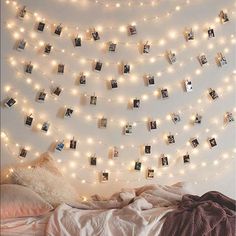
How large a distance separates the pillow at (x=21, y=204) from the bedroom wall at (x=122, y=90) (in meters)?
0.48

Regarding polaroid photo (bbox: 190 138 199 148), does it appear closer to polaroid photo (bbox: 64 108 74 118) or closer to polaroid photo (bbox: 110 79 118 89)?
polaroid photo (bbox: 110 79 118 89)

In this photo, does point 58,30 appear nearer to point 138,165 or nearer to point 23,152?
point 23,152

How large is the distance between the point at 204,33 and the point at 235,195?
1.25m

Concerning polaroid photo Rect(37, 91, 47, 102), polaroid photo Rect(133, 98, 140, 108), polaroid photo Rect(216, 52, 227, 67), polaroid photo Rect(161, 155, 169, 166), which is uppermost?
polaroid photo Rect(216, 52, 227, 67)

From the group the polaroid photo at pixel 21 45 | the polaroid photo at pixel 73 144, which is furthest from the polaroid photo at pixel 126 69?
the polaroid photo at pixel 21 45

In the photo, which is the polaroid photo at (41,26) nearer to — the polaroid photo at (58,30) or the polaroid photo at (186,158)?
the polaroid photo at (58,30)

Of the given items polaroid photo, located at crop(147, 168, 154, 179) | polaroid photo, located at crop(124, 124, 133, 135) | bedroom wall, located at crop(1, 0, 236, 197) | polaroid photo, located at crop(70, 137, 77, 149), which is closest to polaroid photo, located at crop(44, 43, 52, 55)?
bedroom wall, located at crop(1, 0, 236, 197)

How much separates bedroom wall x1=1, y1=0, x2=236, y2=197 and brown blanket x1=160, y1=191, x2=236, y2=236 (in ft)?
1.67

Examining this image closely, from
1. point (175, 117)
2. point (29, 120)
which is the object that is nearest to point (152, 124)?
point (175, 117)

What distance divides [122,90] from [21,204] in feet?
3.52

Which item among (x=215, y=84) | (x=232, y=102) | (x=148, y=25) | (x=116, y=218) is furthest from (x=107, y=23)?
(x=116, y=218)

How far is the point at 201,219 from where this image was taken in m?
2.11

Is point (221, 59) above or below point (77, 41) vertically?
below

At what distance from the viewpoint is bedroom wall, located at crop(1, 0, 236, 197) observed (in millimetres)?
2613
